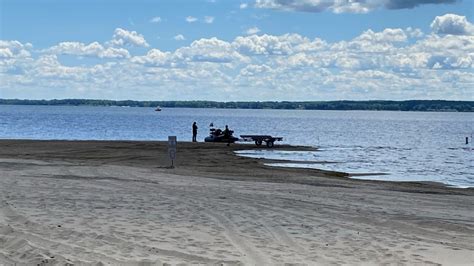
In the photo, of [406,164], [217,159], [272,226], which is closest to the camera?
[272,226]

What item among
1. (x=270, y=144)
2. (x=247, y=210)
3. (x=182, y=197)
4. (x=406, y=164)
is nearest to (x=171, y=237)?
(x=247, y=210)

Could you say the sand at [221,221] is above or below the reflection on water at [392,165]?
above

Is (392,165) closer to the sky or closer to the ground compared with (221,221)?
closer to the ground

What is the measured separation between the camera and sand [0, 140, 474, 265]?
1091 cm

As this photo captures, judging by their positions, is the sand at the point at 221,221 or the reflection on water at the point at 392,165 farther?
the reflection on water at the point at 392,165

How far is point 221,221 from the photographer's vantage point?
46.5 ft

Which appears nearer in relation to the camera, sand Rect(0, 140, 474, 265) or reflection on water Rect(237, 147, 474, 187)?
sand Rect(0, 140, 474, 265)

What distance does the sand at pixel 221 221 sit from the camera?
10906mm

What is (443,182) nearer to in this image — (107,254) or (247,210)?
(247,210)

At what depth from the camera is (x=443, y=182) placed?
3066cm

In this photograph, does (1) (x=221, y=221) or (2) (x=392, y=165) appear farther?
(2) (x=392, y=165)

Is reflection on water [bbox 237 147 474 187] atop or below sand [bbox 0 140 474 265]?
below

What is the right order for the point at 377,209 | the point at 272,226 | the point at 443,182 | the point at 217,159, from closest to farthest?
the point at 272,226 → the point at 377,209 → the point at 443,182 → the point at 217,159

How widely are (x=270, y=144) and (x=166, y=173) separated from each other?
26.0m
